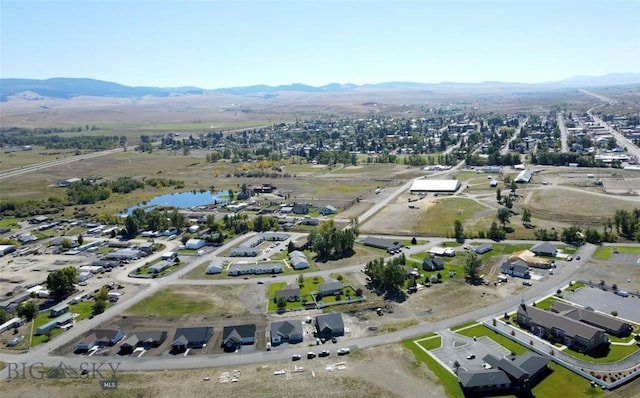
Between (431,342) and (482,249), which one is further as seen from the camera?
(482,249)

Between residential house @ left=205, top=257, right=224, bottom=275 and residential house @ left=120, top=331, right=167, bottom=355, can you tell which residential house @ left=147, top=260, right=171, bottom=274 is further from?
residential house @ left=120, top=331, right=167, bottom=355

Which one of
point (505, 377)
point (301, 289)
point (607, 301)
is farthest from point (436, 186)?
point (505, 377)

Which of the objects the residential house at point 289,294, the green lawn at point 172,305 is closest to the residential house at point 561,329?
the residential house at point 289,294

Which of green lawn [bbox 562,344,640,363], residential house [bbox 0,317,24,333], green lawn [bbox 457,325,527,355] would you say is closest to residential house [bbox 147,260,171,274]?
residential house [bbox 0,317,24,333]

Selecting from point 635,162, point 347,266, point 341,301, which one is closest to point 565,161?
point 635,162

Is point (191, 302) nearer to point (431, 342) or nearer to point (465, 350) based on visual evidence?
point (431, 342)
